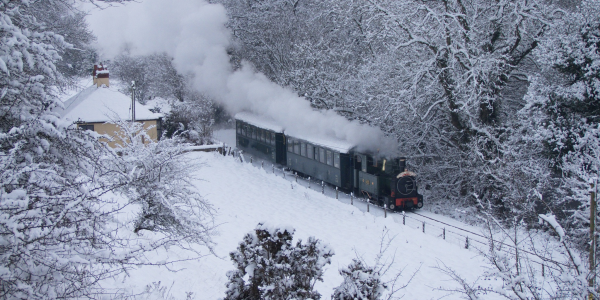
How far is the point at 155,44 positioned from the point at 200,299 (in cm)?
2423

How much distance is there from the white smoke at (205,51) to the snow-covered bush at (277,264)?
1613cm

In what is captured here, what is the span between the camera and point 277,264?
5668mm

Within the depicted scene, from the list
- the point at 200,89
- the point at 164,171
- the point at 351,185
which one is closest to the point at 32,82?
the point at 164,171

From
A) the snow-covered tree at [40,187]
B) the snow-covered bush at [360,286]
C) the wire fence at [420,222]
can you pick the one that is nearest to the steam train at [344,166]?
the wire fence at [420,222]

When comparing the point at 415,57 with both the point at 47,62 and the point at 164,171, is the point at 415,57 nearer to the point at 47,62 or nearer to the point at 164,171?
the point at 164,171

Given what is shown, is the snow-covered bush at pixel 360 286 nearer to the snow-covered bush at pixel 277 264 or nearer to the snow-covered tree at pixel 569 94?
the snow-covered bush at pixel 277 264

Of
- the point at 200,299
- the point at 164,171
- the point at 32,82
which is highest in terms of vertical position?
the point at 32,82

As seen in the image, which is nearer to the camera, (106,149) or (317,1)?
(106,149)

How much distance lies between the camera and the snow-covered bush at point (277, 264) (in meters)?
5.68

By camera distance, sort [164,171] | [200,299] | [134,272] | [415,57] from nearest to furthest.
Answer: [200,299] → [134,272] → [164,171] → [415,57]

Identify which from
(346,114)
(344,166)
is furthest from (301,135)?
(346,114)

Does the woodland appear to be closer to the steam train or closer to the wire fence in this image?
the wire fence

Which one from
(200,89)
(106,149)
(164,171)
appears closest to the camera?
(106,149)

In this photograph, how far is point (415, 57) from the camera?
2383 centimetres
